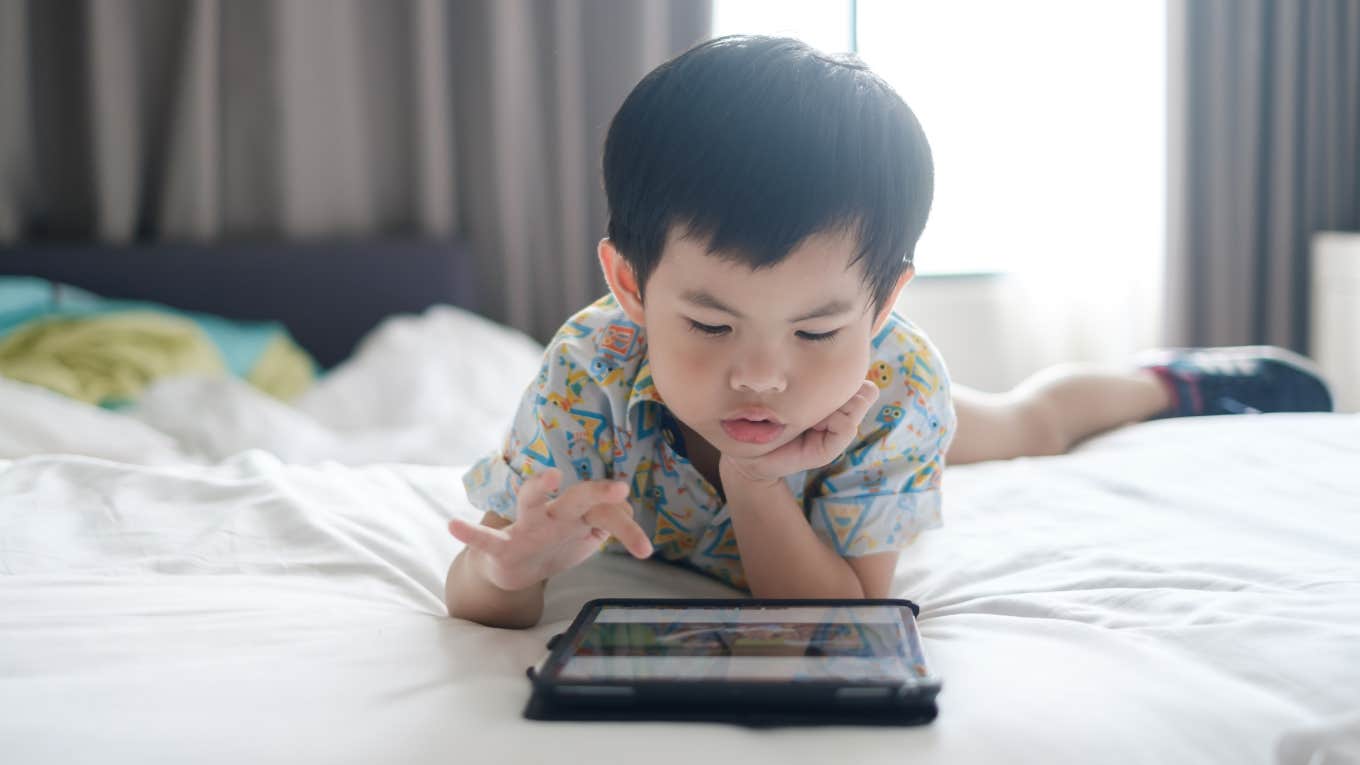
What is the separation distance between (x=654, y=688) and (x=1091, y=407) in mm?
1090

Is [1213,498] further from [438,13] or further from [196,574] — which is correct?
[438,13]

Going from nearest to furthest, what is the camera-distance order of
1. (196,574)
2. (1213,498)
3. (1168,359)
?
(196,574), (1213,498), (1168,359)

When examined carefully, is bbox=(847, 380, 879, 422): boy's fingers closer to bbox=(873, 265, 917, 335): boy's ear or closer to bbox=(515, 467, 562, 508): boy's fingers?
bbox=(873, 265, 917, 335): boy's ear

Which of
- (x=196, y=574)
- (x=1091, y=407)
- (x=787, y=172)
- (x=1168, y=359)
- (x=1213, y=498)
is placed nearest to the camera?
(x=787, y=172)

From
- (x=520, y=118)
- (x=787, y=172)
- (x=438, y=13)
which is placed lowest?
(x=787, y=172)

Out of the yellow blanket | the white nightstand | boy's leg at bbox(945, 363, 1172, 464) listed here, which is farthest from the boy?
the white nightstand

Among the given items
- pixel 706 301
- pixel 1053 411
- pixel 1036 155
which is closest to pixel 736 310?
pixel 706 301

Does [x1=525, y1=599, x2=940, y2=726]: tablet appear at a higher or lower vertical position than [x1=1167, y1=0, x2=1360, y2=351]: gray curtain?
lower

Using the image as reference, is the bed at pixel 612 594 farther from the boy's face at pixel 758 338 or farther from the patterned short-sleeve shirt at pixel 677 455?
the boy's face at pixel 758 338

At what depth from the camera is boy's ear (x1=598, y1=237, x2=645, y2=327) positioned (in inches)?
34.8

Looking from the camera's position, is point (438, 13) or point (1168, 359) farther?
point (438, 13)

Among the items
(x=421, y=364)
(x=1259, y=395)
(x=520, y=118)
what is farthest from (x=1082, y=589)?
(x=520, y=118)

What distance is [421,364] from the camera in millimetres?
2137

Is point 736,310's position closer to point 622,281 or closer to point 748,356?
point 748,356
